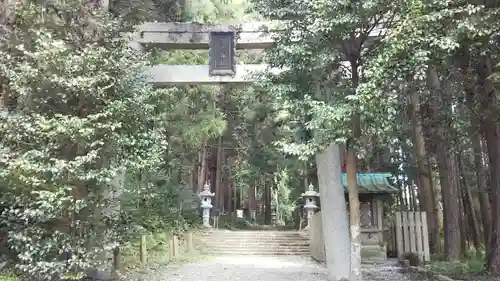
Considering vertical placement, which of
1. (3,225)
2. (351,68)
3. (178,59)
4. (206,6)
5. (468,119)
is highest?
(206,6)

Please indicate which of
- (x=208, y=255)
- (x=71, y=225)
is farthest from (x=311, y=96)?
(x=208, y=255)

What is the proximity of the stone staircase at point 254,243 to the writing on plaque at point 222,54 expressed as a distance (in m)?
7.03

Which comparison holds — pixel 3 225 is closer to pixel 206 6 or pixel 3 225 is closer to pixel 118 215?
pixel 118 215

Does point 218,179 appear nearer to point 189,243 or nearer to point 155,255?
point 189,243

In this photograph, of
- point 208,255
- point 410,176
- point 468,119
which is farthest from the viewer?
point 410,176

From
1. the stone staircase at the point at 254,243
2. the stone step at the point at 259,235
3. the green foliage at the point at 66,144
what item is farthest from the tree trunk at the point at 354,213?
the stone step at the point at 259,235

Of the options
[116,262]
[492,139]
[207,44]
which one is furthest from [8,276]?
[492,139]

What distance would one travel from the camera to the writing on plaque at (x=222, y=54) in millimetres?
9305

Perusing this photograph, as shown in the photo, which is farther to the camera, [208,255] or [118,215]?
[208,255]

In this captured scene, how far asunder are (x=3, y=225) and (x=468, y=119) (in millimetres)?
7701

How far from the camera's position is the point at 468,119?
764 centimetres

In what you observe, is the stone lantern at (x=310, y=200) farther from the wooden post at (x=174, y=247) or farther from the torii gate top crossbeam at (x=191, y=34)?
the torii gate top crossbeam at (x=191, y=34)

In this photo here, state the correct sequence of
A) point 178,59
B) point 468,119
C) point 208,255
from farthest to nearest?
point 208,255 < point 178,59 < point 468,119

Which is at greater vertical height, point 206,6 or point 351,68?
point 206,6
